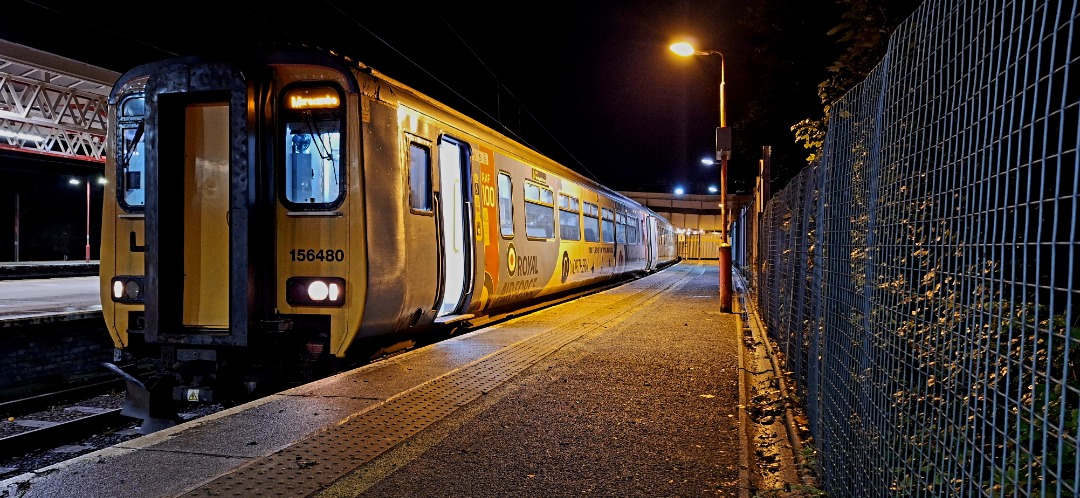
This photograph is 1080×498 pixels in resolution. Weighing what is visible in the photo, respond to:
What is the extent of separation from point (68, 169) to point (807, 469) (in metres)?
28.0

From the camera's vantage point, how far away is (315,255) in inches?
248

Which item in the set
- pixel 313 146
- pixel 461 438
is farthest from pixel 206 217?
pixel 461 438

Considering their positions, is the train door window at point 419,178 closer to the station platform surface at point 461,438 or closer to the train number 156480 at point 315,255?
the train number 156480 at point 315,255

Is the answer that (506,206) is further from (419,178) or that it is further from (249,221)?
(249,221)

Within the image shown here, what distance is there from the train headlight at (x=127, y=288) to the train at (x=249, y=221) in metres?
0.01

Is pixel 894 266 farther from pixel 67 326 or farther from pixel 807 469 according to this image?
pixel 67 326

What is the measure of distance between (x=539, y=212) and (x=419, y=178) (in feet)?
17.0

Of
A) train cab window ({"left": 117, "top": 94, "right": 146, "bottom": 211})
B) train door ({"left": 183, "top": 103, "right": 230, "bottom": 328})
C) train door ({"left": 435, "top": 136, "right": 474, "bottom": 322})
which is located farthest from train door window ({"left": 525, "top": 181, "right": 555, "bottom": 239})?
train cab window ({"left": 117, "top": 94, "right": 146, "bottom": 211})

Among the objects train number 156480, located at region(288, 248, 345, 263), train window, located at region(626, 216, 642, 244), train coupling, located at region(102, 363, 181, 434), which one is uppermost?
train window, located at region(626, 216, 642, 244)

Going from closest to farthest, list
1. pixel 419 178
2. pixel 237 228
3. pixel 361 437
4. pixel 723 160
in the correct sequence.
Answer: pixel 361 437 → pixel 237 228 → pixel 419 178 → pixel 723 160

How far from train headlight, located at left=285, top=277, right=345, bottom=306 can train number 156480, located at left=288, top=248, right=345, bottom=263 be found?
0.17 metres

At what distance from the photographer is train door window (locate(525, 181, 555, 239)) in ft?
38.7

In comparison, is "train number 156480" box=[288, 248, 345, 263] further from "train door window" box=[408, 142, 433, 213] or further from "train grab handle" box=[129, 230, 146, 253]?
"train grab handle" box=[129, 230, 146, 253]

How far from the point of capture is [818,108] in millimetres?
12062
